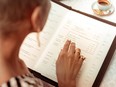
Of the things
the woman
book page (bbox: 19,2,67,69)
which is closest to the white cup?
book page (bbox: 19,2,67,69)

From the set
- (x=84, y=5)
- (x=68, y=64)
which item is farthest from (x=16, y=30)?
(x=84, y=5)

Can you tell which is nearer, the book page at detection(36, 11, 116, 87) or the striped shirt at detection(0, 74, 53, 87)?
the striped shirt at detection(0, 74, 53, 87)

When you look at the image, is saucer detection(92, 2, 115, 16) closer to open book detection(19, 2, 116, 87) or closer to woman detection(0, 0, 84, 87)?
open book detection(19, 2, 116, 87)

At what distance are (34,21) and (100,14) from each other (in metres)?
0.44

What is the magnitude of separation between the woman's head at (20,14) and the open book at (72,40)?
0.90 feet

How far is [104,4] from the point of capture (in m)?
1.04

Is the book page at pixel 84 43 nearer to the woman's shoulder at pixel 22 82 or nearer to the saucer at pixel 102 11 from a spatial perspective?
the saucer at pixel 102 11

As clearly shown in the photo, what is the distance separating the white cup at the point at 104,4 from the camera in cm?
103

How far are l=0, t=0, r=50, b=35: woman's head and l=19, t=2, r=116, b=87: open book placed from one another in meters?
0.28

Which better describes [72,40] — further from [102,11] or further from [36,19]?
[36,19]

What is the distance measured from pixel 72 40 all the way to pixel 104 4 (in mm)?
199

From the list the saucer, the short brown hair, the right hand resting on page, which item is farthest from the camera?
the saucer

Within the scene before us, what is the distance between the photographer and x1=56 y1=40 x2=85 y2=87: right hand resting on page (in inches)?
34.3

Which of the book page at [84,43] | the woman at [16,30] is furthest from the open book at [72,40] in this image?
the woman at [16,30]
